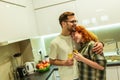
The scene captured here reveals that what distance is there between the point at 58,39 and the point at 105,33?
62.1 inches

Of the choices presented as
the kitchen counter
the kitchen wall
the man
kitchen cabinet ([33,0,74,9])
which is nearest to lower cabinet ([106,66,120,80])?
the kitchen wall

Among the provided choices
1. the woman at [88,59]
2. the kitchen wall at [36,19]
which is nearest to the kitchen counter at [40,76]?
the kitchen wall at [36,19]

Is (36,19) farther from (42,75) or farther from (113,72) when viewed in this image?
(113,72)

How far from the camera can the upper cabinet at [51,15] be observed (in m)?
2.95

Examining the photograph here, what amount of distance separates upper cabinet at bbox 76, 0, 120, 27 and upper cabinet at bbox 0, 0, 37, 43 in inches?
31.3

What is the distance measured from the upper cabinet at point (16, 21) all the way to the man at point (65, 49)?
0.55 m

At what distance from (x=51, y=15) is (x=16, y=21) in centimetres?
83

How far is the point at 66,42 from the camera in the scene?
1.98 meters

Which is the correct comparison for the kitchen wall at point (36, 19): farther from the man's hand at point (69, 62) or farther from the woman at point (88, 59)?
the woman at point (88, 59)

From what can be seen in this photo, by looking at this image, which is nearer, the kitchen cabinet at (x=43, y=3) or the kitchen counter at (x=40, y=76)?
the kitchen counter at (x=40, y=76)

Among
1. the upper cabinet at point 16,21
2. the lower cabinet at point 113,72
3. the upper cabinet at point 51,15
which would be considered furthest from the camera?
the upper cabinet at point 51,15

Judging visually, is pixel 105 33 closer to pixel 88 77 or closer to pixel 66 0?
pixel 66 0

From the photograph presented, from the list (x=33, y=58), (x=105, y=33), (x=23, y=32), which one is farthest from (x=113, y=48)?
(x=23, y=32)

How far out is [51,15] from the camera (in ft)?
9.95
